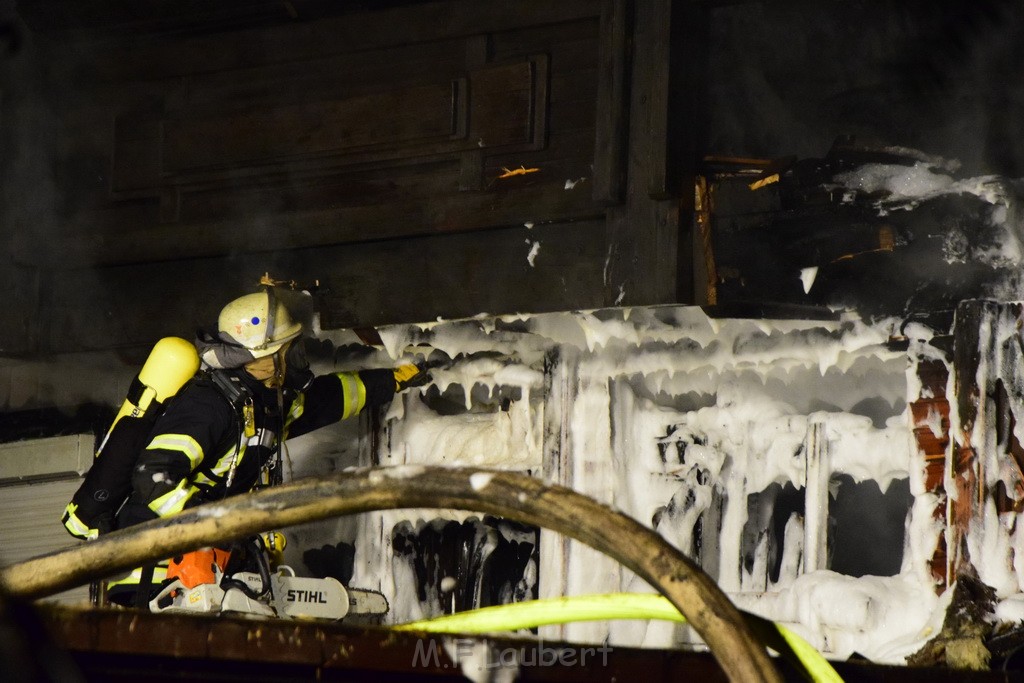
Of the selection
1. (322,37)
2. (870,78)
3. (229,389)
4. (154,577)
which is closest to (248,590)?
(154,577)

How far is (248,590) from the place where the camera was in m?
4.70

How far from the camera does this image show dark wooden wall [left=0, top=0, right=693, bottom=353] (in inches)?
209

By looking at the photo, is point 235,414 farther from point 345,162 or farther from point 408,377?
point 345,162

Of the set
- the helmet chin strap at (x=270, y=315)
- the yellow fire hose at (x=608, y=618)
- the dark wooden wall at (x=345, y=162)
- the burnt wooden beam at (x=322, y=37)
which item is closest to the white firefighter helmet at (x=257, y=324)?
the helmet chin strap at (x=270, y=315)

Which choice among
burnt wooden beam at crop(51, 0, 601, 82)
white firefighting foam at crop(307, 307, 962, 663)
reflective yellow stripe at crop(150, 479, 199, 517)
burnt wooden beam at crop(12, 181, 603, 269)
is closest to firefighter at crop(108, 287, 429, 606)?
reflective yellow stripe at crop(150, 479, 199, 517)

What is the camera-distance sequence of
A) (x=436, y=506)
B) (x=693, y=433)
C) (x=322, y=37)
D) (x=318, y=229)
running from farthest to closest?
1. (x=322, y=37)
2. (x=318, y=229)
3. (x=693, y=433)
4. (x=436, y=506)

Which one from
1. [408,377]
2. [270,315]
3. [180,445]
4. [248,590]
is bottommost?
[248,590]

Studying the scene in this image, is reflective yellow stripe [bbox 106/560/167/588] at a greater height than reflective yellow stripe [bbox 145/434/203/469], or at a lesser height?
lesser

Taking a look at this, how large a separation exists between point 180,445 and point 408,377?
1.33m

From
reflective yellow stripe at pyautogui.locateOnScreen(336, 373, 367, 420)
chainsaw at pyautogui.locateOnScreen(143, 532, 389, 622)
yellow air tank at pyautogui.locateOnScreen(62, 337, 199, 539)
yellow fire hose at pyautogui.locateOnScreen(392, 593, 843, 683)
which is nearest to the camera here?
yellow fire hose at pyautogui.locateOnScreen(392, 593, 843, 683)

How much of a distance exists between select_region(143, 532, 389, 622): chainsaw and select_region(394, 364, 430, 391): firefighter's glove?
102 centimetres

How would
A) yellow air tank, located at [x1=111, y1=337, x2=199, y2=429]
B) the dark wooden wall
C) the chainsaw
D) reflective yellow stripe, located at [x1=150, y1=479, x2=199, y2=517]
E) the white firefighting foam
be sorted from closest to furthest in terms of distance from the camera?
the chainsaw
reflective yellow stripe, located at [x1=150, y1=479, x2=199, y2=517]
the white firefighting foam
yellow air tank, located at [x1=111, y1=337, x2=199, y2=429]
the dark wooden wall

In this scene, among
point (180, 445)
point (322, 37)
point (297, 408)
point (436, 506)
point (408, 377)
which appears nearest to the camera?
point (436, 506)

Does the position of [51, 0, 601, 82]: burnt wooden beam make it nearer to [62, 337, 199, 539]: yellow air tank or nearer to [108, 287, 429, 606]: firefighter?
[108, 287, 429, 606]: firefighter
